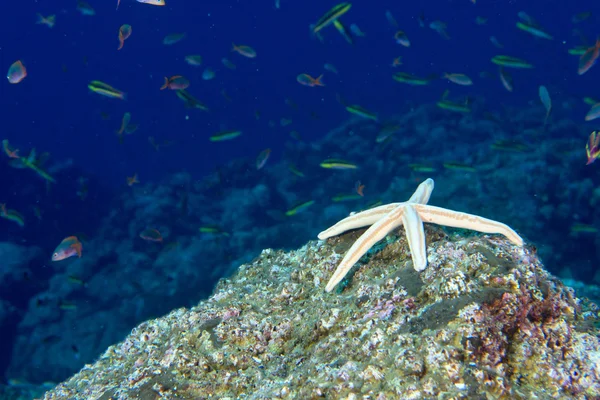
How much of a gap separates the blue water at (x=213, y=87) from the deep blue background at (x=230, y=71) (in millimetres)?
335

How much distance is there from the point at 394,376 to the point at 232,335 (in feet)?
3.97

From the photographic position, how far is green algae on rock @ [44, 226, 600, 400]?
1853 mm

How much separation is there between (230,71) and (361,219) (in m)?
69.9

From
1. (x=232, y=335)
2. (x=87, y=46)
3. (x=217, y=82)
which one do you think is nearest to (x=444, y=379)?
(x=232, y=335)

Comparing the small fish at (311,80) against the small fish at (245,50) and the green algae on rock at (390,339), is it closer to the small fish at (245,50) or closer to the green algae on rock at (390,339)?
the small fish at (245,50)

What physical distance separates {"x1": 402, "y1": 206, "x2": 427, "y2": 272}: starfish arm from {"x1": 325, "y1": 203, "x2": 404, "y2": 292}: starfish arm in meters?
0.06

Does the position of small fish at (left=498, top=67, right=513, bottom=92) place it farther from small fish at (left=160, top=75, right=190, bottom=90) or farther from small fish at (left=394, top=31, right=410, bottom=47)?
small fish at (left=160, top=75, right=190, bottom=90)

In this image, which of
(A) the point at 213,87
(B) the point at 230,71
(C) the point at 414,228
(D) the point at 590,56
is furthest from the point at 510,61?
(B) the point at 230,71

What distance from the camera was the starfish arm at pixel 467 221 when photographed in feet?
8.45

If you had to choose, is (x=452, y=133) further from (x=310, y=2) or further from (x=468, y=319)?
(x=310, y=2)

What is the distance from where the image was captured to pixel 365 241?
260 cm

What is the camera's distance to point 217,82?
6581 cm

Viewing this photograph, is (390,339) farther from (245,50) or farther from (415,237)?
Answer: (245,50)

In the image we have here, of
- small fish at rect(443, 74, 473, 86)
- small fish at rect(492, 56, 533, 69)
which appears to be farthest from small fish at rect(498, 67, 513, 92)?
small fish at rect(443, 74, 473, 86)
